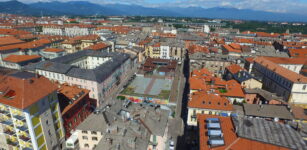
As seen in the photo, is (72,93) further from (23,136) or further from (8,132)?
A: (8,132)

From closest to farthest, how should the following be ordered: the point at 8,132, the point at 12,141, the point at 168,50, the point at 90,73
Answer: the point at 8,132 → the point at 12,141 → the point at 90,73 → the point at 168,50

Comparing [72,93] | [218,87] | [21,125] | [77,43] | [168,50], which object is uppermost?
[77,43]

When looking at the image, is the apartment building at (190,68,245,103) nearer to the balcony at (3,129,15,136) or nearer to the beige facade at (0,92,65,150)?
the beige facade at (0,92,65,150)

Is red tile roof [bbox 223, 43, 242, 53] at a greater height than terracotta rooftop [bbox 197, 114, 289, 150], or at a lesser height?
greater

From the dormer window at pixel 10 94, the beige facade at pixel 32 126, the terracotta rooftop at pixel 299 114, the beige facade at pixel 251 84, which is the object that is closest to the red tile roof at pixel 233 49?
the beige facade at pixel 251 84

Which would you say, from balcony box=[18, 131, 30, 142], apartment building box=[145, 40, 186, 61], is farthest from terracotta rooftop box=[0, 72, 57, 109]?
apartment building box=[145, 40, 186, 61]

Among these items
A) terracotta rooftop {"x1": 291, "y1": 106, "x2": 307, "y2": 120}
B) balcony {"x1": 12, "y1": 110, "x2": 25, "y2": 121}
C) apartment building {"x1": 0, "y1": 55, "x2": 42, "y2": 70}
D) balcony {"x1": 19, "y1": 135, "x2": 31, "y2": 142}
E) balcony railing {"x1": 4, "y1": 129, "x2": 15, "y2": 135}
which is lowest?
balcony {"x1": 19, "y1": 135, "x2": 31, "y2": 142}

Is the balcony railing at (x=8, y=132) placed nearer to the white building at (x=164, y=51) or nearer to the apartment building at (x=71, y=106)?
the apartment building at (x=71, y=106)

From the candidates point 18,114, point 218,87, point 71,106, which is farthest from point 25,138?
point 218,87
